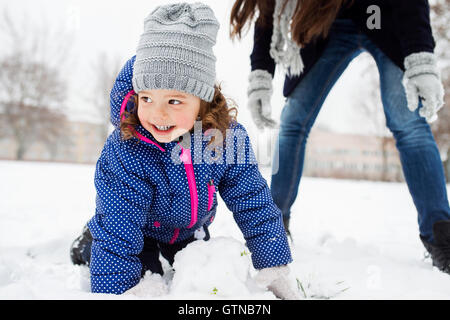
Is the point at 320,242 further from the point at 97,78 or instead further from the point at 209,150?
the point at 97,78

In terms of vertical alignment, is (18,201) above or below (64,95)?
below

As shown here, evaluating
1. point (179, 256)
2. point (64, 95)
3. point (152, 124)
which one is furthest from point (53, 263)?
point (64, 95)

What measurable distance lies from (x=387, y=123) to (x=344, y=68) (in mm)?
379

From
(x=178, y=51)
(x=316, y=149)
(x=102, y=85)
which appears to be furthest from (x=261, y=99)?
(x=316, y=149)

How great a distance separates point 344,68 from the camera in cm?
173

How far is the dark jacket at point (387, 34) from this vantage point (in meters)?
1.38

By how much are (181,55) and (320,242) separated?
142cm

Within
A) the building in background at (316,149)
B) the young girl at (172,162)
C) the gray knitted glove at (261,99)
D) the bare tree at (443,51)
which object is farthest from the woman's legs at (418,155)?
the building in background at (316,149)

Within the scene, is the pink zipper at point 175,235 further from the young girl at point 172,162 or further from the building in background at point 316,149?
the building in background at point 316,149

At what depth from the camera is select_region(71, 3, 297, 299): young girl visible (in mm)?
1010

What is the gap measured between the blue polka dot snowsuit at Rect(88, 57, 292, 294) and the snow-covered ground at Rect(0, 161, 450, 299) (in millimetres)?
78

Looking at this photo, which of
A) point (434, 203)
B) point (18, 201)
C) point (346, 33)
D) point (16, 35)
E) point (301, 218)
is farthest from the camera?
point (16, 35)

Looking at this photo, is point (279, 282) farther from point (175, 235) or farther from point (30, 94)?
point (30, 94)

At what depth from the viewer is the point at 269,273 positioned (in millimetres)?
1018
